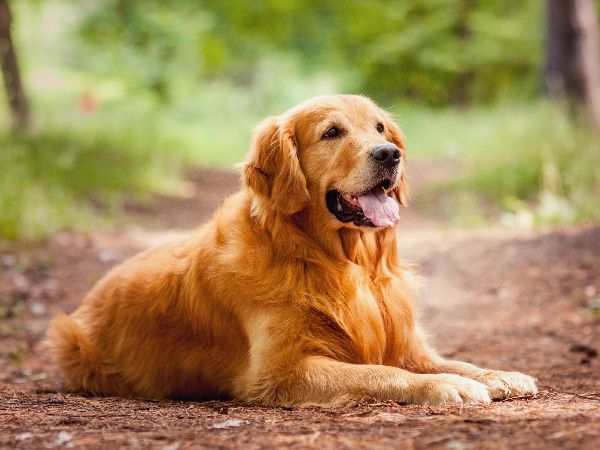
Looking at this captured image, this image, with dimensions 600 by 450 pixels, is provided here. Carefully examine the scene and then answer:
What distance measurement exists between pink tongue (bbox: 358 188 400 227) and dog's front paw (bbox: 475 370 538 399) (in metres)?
0.89

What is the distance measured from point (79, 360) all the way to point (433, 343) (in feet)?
8.13

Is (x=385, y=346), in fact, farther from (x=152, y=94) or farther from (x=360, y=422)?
(x=152, y=94)

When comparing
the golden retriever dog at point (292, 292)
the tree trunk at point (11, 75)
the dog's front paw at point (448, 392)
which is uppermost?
the tree trunk at point (11, 75)

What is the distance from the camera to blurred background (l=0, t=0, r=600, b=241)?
873 cm

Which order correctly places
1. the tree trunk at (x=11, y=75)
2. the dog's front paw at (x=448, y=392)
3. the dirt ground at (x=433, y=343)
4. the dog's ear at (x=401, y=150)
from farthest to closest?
the tree trunk at (x=11, y=75)
the dog's ear at (x=401, y=150)
the dog's front paw at (x=448, y=392)
the dirt ground at (x=433, y=343)

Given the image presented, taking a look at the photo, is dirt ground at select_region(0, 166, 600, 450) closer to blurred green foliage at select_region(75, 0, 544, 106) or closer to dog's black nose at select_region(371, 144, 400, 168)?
dog's black nose at select_region(371, 144, 400, 168)

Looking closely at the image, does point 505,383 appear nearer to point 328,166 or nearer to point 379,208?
point 379,208

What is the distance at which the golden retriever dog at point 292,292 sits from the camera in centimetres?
294

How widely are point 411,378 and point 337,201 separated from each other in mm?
1020

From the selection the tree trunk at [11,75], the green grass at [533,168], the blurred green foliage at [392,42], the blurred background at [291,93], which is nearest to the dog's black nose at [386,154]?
the green grass at [533,168]

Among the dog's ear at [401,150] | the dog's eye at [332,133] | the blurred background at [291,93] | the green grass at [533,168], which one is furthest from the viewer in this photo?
the blurred background at [291,93]

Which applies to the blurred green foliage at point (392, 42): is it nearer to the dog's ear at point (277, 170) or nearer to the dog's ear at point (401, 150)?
the dog's ear at point (401, 150)

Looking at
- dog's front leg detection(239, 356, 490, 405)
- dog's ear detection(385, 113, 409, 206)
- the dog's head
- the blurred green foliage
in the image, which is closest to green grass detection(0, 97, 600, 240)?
dog's ear detection(385, 113, 409, 206)

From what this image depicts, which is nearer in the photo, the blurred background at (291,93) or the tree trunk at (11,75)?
the blurred background at (291,93)
